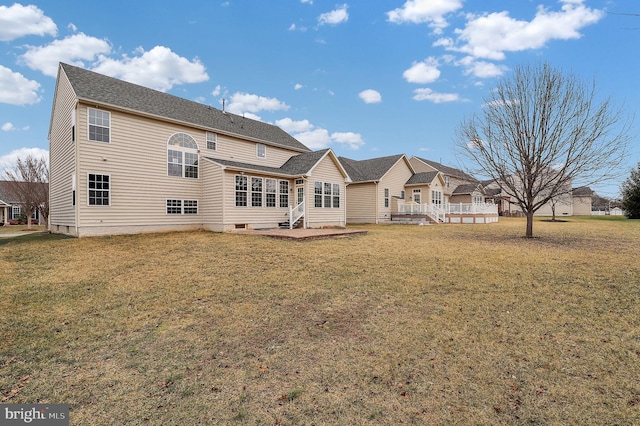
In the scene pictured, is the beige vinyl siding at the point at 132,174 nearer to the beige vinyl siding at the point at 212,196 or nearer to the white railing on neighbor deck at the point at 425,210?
the beige vinyl siding at the point at 212,196

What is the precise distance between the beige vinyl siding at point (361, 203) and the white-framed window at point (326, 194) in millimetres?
6359

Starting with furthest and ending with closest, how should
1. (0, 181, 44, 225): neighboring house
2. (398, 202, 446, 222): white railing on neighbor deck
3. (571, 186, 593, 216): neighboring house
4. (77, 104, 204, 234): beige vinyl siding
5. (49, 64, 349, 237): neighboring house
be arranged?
1. (571, 186, 593, 216): neighboring house
2. (0, 181, 44, 225): neighboring house
3. (398, 202, 446, 222): white railing on neighbor deck
4. (49, 64, 349, 237): neighboring house
5. (77, 104, 204, 234): beige vinyl siding

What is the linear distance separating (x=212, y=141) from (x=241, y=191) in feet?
13.9

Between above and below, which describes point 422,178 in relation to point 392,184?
above

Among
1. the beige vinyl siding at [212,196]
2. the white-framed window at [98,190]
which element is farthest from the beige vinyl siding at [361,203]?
the white-framed window at [98,190]

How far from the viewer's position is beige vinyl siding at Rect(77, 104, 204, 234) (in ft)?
45.1

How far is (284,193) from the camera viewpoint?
19.1 metres

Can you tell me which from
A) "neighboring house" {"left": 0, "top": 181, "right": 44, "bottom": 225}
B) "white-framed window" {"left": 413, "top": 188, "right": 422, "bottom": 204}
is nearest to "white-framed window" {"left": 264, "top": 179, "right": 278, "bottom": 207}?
"white-framed window" {"left": 413, "top": 188, "right": 422, "bottom": 204}

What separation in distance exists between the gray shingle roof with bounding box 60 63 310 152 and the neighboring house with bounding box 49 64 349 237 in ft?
0.23

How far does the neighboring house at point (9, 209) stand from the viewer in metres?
34.2

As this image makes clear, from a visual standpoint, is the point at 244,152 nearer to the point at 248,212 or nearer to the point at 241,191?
the point at 241,191

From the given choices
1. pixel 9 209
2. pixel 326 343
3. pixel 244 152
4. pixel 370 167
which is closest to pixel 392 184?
pixel 370 167

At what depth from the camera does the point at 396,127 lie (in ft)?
89.5

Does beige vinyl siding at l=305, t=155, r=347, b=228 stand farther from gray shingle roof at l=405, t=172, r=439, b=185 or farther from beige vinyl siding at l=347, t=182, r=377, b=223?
gray shingle roof at l=405, t=172, r=439, b=185
